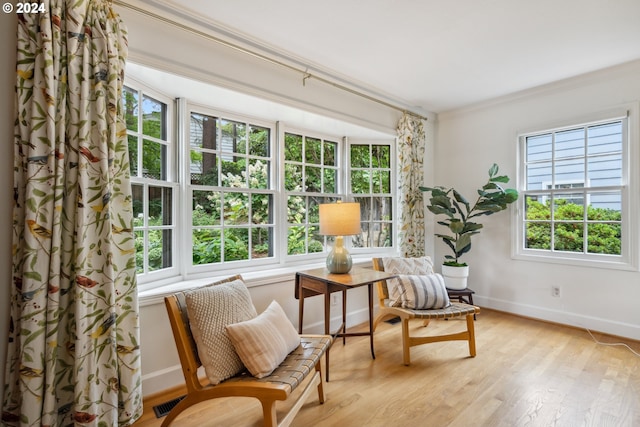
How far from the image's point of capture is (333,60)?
2830 millimetres

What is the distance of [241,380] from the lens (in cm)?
158

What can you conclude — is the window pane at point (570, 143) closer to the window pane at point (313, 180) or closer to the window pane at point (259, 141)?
the window pane at point (313, 180)

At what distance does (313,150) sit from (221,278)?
5.55 feet

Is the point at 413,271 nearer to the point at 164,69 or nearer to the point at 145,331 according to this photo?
the point at 145,331

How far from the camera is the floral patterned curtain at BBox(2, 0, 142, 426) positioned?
1.50 metres

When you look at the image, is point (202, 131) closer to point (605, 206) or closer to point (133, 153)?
point (133, 153)

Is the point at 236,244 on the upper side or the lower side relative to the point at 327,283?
upper

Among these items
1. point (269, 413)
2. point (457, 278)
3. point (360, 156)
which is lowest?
point (269, 413)

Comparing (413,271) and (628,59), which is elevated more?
(628,59)

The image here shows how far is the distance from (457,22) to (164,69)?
6.66 ft

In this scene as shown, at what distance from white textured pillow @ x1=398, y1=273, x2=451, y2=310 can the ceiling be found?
6.29ft

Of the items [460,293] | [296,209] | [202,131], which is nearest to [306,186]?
[296,209]

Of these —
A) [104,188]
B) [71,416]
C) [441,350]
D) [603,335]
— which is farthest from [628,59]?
[71,416]

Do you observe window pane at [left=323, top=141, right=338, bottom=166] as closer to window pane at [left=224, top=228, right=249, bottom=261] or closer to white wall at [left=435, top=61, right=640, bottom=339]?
window pane at [left=224, top=228, right=249, bottom=261]
